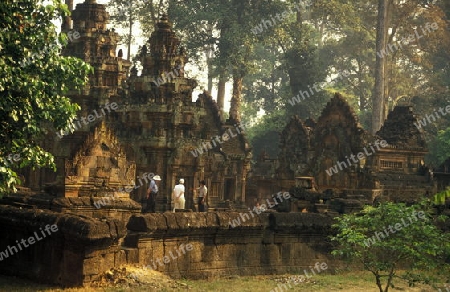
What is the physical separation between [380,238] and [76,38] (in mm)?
Result: 21655

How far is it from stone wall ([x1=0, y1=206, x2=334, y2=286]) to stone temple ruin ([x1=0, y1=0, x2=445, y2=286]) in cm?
2

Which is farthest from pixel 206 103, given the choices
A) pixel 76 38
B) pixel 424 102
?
pixel 424 102

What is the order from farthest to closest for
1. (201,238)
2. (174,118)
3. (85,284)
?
(174,118) < (201,238) < (85,284)

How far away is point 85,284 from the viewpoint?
32.4 ft

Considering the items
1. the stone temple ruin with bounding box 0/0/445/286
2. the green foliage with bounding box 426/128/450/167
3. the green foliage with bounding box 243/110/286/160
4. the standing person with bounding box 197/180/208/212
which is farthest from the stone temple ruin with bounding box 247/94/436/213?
the green foliage with bounding box 243/110/286/160

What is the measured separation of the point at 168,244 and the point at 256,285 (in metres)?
1.58

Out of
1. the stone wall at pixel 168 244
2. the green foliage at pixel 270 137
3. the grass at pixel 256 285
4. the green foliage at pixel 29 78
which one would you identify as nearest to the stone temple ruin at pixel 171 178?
the stone wall at pixel 168 244

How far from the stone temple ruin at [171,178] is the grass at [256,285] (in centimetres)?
26

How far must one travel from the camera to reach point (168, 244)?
37.8 ft

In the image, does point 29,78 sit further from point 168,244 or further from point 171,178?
point 171,178

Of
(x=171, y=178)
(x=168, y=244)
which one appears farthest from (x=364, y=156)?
(x=168, y=244)

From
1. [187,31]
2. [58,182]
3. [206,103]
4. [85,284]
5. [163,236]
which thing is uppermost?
[187,31]

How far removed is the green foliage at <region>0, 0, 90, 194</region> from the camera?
1030 centimetres

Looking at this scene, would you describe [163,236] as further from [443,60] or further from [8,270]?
[443,60]
